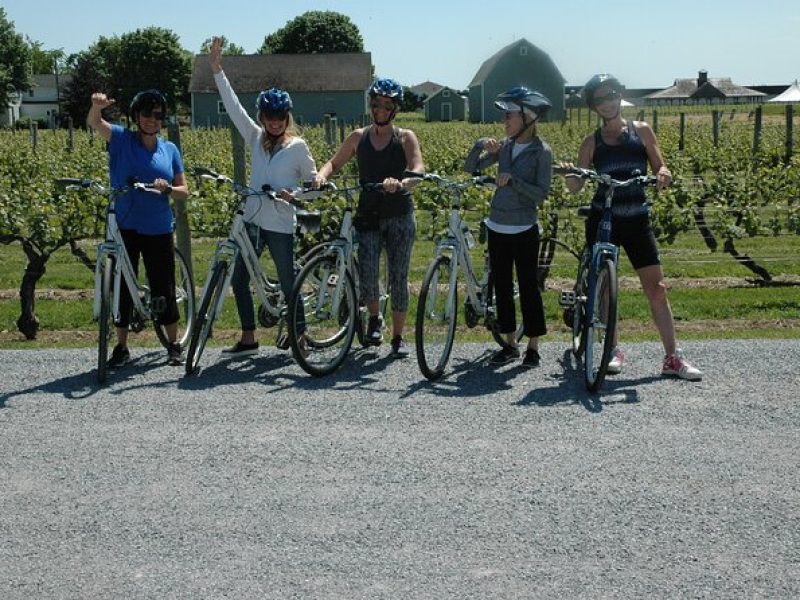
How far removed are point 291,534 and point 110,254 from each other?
3.17 metres

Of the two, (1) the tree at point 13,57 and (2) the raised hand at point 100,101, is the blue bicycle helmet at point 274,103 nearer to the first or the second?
(2) the raised hand at point 100,101

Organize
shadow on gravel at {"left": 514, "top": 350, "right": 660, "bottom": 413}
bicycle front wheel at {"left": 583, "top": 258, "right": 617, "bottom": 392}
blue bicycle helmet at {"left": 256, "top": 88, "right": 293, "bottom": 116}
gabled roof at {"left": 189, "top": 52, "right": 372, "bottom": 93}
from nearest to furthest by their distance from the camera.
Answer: shadow on gravel at {"left": 514, "top": 350, "right": 660, "bottom": 413}, bicycle front wheel at {"left": 583, "top": 258, "right": 617, "bottom": 392}, blue bicycle helmet at {"left": 256, "top": 88, "right": 293, "bottom": 116}, gabled roof at {"left": 189, "top": 52, "right": 372, "bottom": 93}

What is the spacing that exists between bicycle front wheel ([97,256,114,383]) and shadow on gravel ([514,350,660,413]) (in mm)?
2585

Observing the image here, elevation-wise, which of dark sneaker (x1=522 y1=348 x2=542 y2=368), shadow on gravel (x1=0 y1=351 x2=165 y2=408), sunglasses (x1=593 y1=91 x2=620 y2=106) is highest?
sunglasses (x1=593 y1=91 x2=620 y2=106)

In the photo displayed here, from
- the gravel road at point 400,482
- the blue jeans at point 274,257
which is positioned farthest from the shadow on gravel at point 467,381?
the blue jeans at point 274,257

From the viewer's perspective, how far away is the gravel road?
4.22 metres

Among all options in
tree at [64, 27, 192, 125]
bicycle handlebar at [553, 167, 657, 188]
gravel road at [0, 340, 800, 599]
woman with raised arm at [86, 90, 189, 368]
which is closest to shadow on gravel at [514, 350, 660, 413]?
gravel road at [0, 340, 800, 599]

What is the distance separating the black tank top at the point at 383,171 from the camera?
24.8ft

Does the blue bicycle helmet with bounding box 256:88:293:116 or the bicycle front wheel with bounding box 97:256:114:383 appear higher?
the blue bicycle helmet with bounding box 256:88:293:116

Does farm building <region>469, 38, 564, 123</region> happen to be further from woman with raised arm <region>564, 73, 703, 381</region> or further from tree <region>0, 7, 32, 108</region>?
woman with raised arm <region>564, 73, 703, 381</region>

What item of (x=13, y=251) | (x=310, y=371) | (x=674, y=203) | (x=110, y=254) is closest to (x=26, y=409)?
(x=110, y=254)

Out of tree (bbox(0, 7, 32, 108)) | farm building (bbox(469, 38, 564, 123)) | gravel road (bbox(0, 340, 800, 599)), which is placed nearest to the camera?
gravel road (bbox(0, 340, 800, 599))

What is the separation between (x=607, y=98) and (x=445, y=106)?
9442 cm

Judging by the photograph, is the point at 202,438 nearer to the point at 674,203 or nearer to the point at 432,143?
the point at 674,203
